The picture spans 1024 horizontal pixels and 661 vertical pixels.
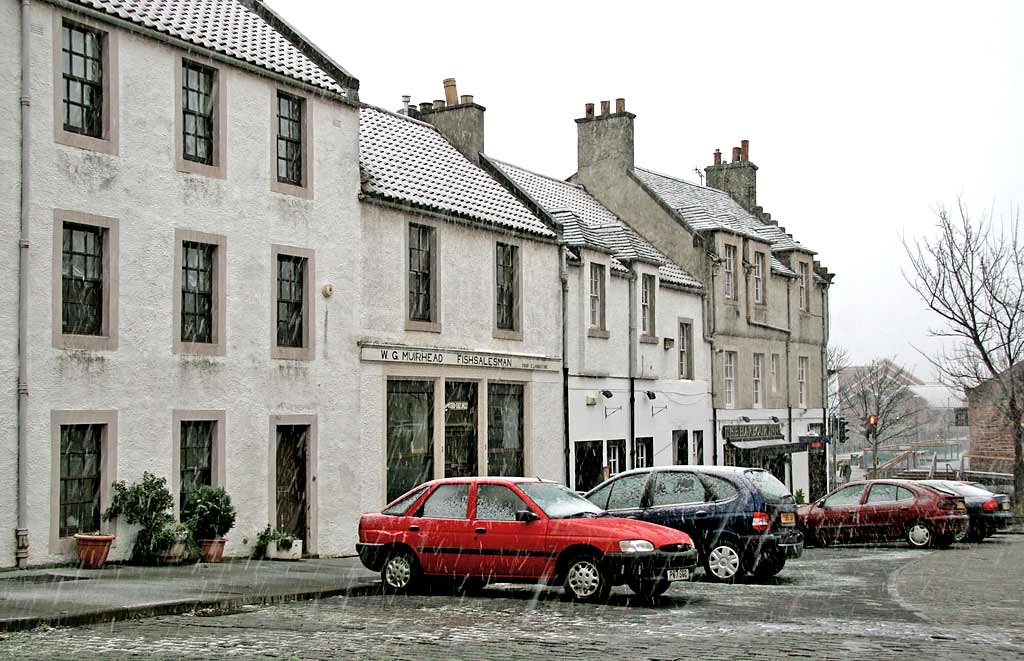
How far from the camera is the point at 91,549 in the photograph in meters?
17.0

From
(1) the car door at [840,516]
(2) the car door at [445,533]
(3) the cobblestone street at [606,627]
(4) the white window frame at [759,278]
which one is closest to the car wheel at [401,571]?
(2) the car door at [445,533]

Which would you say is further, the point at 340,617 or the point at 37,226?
the point at 37,226

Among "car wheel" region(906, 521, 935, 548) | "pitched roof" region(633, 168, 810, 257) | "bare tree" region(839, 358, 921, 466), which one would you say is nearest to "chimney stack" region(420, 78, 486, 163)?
"pitched roof" region(633, 168, 810, 257)

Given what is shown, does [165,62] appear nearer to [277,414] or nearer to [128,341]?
[128,341]

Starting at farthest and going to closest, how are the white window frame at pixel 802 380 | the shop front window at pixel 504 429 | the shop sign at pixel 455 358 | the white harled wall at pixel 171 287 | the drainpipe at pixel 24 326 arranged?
the white window frame at pixel 802 380 → the shop front window at pixel 504 429 → the shop sign at pixel 455 358 → the white harled wall at pixel 171 287 → the drainpipe at pixel 24 326

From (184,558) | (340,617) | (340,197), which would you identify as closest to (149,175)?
(340,197)

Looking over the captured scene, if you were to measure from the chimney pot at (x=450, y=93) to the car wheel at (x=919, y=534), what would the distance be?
14843 millimetres

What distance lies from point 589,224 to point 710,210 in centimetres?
768

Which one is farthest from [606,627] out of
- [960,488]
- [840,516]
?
[960,488]

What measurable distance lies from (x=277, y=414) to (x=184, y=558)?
10.5 ft

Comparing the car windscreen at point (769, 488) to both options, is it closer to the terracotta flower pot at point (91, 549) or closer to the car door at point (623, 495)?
the car door at point (623, 495)

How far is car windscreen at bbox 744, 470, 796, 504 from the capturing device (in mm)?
17188

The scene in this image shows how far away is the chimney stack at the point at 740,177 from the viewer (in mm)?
46062

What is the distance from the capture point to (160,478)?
18531 millimetres
